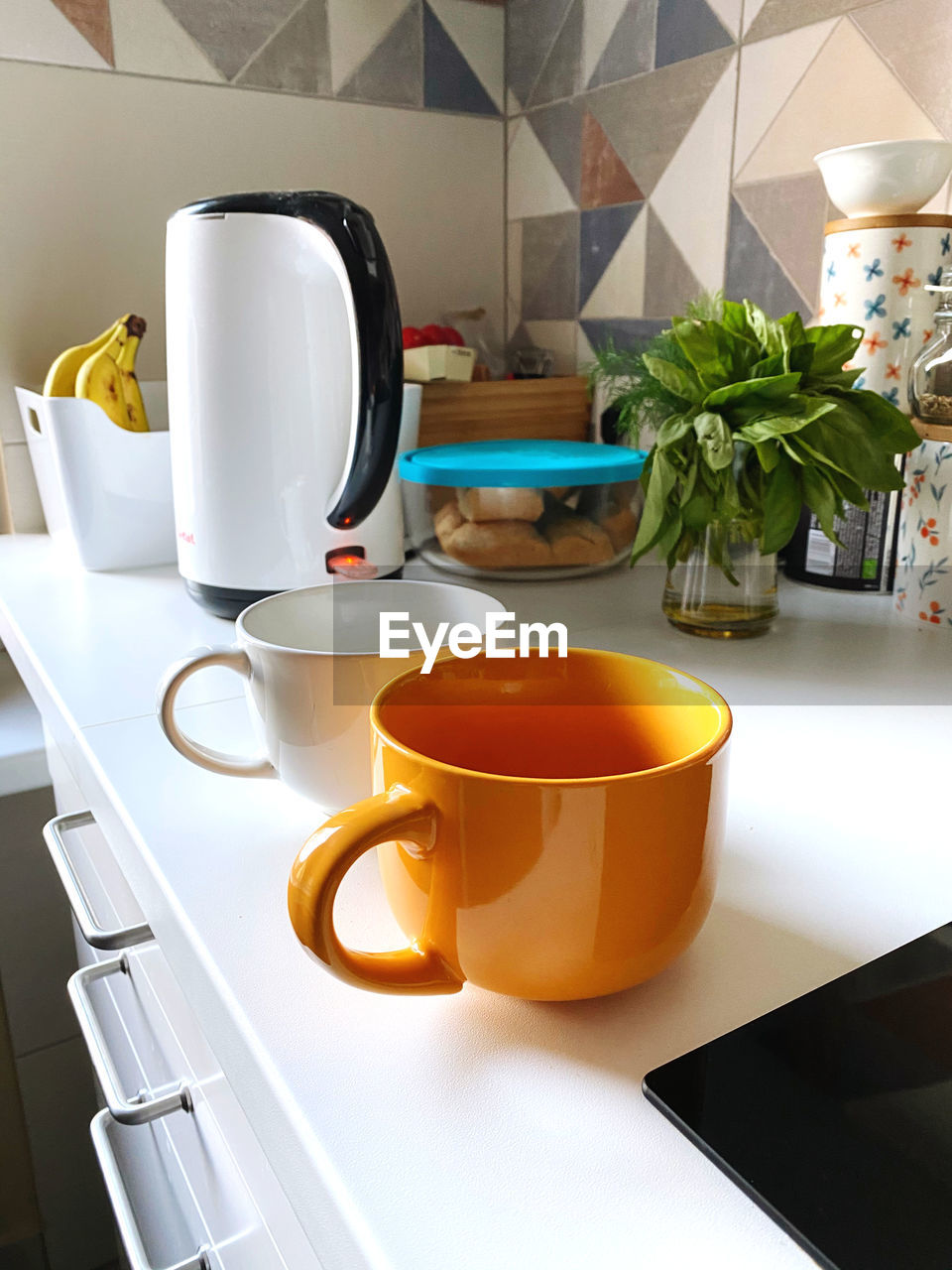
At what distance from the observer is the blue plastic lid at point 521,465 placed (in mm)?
831

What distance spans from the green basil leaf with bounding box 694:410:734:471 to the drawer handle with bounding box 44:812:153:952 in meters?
0.43

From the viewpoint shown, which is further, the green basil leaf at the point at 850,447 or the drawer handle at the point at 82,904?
the green basil leaf at the point at 850,447

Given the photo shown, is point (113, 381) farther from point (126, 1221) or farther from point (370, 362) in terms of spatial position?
point (126, 1221)

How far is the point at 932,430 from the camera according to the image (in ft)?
2.35

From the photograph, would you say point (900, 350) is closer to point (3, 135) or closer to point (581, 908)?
point (581, 908)

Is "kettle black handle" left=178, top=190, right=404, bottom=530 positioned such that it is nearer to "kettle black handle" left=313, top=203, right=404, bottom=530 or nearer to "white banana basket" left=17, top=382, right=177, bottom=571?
"kettle black handle" left=313, top=203, right=404, bottom=530

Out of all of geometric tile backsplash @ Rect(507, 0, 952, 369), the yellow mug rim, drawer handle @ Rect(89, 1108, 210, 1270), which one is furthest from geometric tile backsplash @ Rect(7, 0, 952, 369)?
drawer handle @ Rect(89, 1108, 210, 1270)

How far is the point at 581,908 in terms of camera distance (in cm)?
31

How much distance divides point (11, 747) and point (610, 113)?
0.87 meters

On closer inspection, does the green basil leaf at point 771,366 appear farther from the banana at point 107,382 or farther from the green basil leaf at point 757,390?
the banana at point 107,382

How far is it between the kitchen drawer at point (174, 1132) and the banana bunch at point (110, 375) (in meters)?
0.40

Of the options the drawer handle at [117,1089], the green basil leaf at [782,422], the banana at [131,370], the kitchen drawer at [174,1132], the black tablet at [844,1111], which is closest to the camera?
the black tablet at [844,1111]

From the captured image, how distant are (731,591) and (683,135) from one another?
535 millimetres

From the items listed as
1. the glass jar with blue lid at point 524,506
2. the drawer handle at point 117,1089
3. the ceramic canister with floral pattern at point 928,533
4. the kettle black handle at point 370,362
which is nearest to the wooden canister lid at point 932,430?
the ceramic canister with floral pattern at point 928,533
